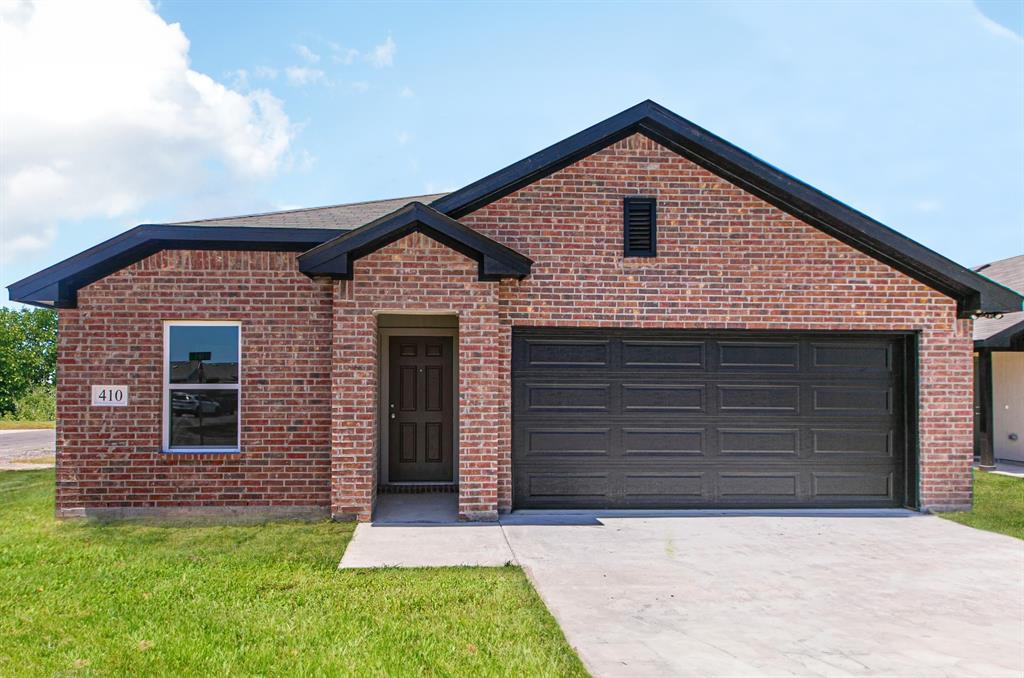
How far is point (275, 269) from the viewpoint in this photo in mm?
9141

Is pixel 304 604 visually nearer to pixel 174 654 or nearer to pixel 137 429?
pixel 174 654

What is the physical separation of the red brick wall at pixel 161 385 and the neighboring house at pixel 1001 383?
1339cm

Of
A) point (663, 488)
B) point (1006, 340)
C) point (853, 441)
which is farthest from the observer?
point (1006, 340)

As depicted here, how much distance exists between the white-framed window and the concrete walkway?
2.38 metres

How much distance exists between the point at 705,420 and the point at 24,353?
40.9 m

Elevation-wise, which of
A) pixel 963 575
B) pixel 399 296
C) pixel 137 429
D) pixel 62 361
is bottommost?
pixel 963 575

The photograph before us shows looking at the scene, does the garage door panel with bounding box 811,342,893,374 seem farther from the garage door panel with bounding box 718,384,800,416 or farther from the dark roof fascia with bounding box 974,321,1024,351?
the dark roof fascia with bounding box 974,321,1024,351

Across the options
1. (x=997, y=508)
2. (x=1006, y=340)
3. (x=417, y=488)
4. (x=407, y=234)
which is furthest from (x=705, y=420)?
(x=1006, y=340)

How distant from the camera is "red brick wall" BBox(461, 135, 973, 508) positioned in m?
9.45

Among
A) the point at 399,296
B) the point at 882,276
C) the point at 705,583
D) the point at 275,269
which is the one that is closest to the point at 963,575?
the point at 705,583

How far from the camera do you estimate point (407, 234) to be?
8836 millimetres

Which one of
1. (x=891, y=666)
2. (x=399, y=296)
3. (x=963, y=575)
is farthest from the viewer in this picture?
(x=399, y=296)

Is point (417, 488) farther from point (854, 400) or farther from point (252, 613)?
point (854, 400)

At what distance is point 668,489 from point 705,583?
3.24 m
